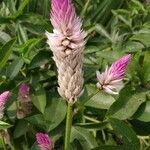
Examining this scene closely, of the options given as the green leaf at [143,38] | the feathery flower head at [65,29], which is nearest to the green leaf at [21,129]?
the green leaf at [143,38]

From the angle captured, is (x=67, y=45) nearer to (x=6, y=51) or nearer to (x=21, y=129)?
(x=6, y=51)

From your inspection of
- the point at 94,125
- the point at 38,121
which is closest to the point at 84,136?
the point at 94,125

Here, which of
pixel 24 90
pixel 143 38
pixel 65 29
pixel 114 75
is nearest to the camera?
pixel 65 29

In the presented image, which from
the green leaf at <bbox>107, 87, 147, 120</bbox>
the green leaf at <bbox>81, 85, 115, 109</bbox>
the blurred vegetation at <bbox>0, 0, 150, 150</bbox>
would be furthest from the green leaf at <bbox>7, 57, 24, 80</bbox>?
the green leaf at <bbox>107, 87, 147, 120</bbox>

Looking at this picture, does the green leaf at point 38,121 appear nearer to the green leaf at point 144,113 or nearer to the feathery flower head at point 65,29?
the green leaf at point 144,113

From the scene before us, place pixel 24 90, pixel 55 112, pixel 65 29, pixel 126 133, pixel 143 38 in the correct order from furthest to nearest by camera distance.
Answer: pixel 143 38, pixel 55 112, pixel 24 90, pixel 126 133, pixel 65 29

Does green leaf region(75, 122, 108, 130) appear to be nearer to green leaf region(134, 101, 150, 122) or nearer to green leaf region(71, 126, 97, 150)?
green leaf region(71, 126, 97, 150)

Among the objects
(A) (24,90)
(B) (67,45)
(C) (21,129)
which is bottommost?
(C) (21,129)
